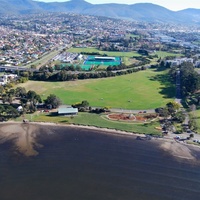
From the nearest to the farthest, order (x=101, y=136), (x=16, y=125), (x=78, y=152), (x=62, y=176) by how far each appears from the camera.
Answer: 1. (x=62, y=176)
2. (x=78, y=152)
3. (x=101, y=136)
4. (x=16, y=125)

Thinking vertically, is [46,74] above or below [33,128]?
above

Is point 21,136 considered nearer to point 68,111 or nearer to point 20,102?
point 68,111

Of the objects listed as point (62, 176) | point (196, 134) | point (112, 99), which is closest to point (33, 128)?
A: point (62, 176)

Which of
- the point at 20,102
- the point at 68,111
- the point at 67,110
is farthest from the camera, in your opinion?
the point at 20,102

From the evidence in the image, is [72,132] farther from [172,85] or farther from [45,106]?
[172,85]

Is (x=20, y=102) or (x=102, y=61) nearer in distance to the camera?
(x=20, y=102)

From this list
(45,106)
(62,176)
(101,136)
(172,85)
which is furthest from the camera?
(172,85)

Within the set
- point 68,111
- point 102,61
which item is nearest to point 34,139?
point 68,111
